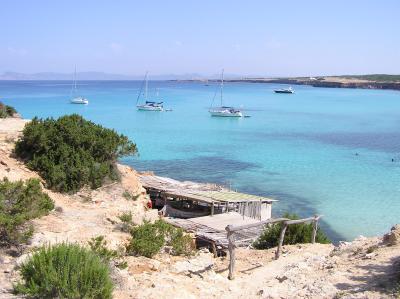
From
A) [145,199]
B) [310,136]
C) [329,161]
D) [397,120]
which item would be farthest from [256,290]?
[397,120]

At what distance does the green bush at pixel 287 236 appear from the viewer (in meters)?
15.2

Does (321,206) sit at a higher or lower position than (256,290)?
lower

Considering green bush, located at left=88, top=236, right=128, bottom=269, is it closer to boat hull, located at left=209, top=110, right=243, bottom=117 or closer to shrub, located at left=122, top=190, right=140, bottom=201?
shrub, located at left=122, top=190, right=140, bottom=201

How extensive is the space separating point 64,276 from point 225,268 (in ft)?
19.4

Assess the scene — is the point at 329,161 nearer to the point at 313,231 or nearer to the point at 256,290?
the point at 313,231

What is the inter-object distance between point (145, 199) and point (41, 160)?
13.4ft

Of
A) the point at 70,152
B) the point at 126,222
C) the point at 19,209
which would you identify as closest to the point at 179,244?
the point at 126,222

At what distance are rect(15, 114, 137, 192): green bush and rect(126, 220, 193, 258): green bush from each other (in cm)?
481

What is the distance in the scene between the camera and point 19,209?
34.3 ft

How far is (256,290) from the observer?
33.5ft

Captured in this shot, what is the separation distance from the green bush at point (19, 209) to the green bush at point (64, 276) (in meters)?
2.02

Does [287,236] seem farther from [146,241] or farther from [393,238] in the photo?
[146,241]

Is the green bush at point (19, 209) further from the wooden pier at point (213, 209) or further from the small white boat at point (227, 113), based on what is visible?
the small white boat at point (227, 113)

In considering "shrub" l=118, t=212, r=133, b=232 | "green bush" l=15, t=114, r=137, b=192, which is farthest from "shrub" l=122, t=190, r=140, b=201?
"shrub" l=118, t=212, r=133, b=232
